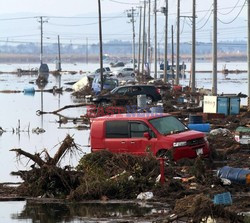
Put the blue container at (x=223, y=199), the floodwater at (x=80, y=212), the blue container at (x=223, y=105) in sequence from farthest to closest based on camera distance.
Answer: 1. the blue container at (x=223, y=105)
2. the floodwater at (x=80, y=212)
3. the blue container at (x=223, y=199)

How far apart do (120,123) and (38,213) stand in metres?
7.50

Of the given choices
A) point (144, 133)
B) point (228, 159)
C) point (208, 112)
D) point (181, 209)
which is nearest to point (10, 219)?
point (181, 209)

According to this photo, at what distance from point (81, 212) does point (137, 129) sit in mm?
7188

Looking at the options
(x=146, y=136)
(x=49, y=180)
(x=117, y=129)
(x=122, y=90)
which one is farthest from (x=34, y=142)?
(x=122, y=90)

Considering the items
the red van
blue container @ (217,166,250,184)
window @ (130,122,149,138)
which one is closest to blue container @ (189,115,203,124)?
the red van

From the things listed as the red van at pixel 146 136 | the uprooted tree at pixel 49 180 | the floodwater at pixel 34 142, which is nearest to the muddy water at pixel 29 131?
the floodwater at pixel 34 142

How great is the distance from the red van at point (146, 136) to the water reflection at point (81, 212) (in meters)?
5.35

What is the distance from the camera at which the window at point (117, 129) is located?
26.9 metres

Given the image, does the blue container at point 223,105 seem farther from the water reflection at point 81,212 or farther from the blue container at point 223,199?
the blue container at point 223,199

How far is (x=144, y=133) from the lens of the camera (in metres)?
26.4

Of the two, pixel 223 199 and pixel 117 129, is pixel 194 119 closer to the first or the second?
pixel 117 129

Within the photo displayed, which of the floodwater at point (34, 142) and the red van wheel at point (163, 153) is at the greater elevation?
the red van wheel at point (163, 153)

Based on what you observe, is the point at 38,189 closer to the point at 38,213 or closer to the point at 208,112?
the point at 38,213

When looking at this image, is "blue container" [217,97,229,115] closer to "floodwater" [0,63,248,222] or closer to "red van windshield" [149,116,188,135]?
"floodwater" [0,63,248,222]
